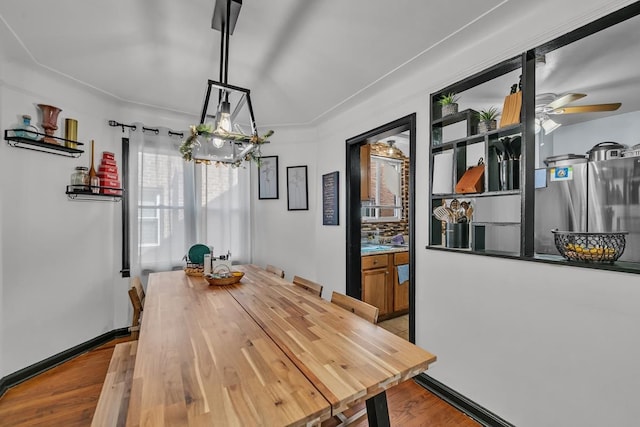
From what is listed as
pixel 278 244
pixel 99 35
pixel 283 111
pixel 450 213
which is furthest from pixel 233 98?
pixel 450 213

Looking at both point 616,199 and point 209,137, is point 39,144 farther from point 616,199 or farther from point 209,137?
point 616,199

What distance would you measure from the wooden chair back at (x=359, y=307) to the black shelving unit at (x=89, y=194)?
2.43 meters

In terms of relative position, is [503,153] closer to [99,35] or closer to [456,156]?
[456,156]

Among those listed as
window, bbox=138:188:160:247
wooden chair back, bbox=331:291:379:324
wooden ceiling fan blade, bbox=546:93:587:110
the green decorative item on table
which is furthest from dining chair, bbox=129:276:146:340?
wooden ceiling fan blade, bbox=546:93:587:110

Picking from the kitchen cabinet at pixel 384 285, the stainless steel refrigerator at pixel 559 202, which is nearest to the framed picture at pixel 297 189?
the kitchen cabinet at pixel 384 285

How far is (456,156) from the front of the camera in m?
2.07

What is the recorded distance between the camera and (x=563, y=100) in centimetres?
232

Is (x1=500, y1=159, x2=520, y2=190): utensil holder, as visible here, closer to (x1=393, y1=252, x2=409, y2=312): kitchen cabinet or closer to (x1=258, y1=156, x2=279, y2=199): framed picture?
(x1=393, y1=252, x2=409, y2=312): kitchen cabinet

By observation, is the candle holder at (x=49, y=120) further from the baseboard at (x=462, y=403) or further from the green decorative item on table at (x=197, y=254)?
the baseboard at (x=462, y=403)

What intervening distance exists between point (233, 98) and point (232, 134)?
1.37 metres

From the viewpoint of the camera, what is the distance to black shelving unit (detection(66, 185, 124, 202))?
2.56 meters

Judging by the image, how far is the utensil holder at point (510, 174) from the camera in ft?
5.74

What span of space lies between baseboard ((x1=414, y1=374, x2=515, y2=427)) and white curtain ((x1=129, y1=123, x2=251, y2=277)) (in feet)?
8.40

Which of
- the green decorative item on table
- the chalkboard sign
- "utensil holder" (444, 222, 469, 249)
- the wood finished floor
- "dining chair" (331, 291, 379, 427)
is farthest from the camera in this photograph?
the chalkboard sign
